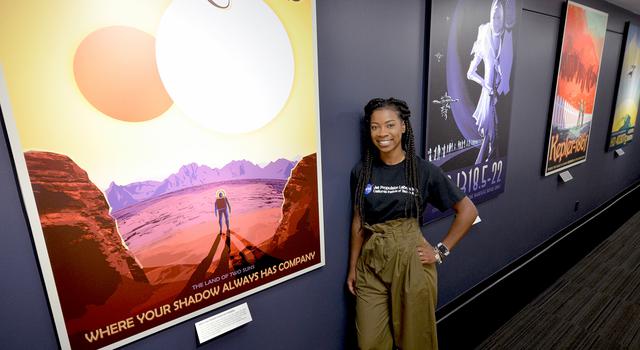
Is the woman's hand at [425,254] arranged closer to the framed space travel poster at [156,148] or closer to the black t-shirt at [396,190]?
the black t-shirt at [396,190]

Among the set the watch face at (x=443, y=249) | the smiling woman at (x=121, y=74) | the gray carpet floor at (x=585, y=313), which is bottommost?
the gray carpet floor at (x=585, y=313)

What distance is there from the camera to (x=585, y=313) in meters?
2.45

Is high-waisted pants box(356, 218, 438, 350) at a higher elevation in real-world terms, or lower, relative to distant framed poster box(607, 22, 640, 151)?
lower

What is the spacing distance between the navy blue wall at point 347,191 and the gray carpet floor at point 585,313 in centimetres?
40

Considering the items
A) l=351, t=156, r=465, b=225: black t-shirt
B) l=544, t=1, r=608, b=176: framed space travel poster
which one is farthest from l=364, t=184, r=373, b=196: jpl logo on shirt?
l=544, t=1, r=608, b=176: framed space travel poster

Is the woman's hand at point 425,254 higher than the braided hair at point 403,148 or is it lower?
lower

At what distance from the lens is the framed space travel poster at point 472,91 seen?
6.20 feet

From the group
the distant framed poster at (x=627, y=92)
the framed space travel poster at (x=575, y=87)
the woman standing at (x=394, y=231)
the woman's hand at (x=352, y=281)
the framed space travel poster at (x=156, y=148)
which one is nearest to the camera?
the framed space travel poster at (x=156, y=148)

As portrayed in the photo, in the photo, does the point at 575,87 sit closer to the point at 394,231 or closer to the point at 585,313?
the point at 585,313

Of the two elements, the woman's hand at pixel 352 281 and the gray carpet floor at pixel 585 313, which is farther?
the gray carpet floor at pixel 585 313

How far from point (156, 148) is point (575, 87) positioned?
374 cm

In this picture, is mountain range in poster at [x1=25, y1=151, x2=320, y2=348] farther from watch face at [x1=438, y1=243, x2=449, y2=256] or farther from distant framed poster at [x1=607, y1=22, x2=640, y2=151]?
distant framed poster at [x1=607, y1=22, x2=640, y2=151]

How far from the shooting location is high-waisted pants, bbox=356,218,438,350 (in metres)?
1.52

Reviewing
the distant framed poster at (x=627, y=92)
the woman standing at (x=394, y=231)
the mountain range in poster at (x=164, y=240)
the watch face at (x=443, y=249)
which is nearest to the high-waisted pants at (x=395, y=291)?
the woman standing at (x=394, y=231)
